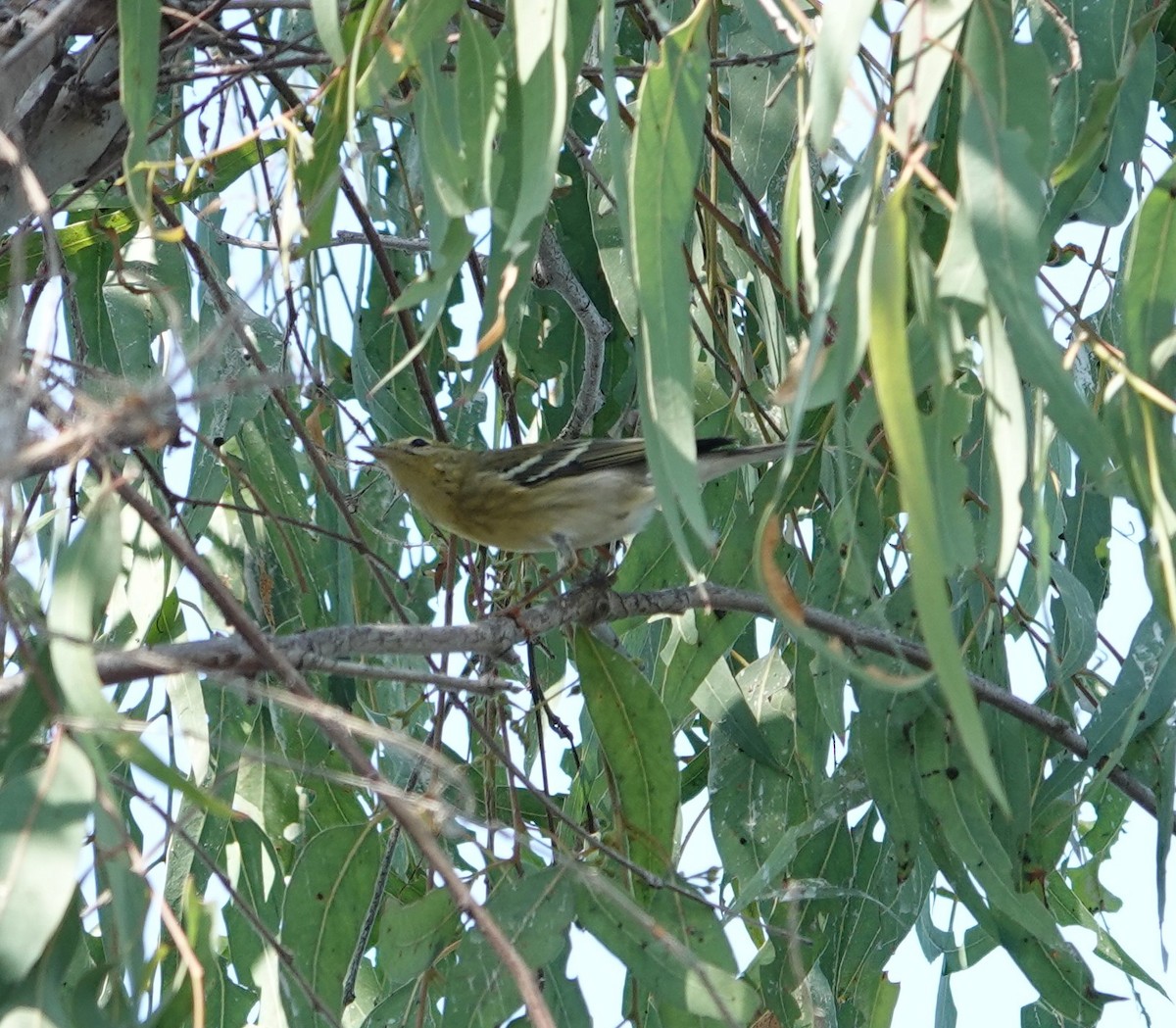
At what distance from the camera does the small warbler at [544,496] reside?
4066 millimetres

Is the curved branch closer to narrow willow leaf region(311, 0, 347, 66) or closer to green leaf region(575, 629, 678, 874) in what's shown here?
green leaf region(575, 629, 678, 874)

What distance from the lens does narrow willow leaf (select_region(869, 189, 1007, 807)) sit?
150 cm

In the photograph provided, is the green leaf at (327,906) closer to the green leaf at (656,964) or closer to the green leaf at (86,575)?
the green leaf at (656,964)

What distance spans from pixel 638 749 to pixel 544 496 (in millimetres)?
1435

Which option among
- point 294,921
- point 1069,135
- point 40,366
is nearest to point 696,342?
point 1069,135

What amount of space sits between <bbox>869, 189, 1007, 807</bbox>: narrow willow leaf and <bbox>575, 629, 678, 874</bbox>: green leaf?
1264mm

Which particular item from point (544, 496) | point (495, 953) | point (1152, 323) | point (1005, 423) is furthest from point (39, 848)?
point (544, 496)

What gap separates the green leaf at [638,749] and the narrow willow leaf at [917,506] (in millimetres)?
1264

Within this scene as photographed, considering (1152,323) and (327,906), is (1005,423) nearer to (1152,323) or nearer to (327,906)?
(1152,323)

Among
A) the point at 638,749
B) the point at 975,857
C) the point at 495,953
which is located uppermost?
the point at 638,749

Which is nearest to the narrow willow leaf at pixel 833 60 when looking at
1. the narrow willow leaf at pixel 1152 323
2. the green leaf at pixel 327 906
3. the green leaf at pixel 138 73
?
the narrow willow leaf at pixel 1152 323

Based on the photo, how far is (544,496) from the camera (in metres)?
4.15

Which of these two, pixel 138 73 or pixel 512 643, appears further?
pixel 512 643

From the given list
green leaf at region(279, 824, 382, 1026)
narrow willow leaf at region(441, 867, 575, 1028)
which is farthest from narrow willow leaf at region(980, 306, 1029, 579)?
green leaf at region(279, 824, 382, 1026)
